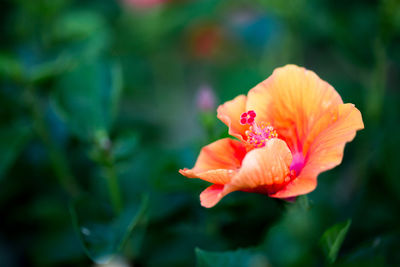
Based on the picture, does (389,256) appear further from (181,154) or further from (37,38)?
(37,38)

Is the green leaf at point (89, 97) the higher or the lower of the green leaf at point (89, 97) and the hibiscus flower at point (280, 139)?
the lower

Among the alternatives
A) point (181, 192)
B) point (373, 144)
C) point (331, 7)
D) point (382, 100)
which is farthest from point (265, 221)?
point (331, 7)

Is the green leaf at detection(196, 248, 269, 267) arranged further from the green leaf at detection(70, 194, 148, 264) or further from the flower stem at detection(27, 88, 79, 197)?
the flower stem at detection(27, 88, 79, 197)

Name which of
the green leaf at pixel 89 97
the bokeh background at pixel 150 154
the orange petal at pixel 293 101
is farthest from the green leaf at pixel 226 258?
the green leaf at pixel 89 97

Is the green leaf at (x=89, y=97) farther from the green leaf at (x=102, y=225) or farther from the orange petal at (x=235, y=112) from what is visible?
the orange petal at (x=235, y=112)

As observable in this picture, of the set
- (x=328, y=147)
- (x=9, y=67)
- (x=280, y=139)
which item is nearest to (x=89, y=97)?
(x=9, y=67)

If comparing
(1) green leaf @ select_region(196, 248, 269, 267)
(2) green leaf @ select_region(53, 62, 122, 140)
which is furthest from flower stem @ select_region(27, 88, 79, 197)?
(1) green leaf @ select_region(196, 248, 269, 267)
